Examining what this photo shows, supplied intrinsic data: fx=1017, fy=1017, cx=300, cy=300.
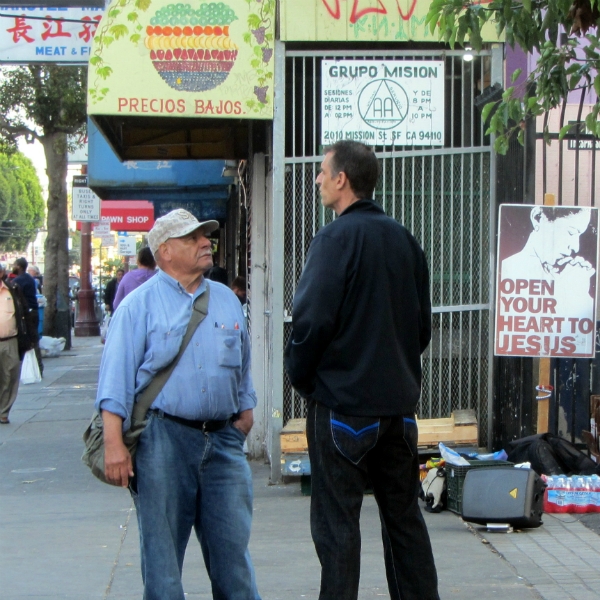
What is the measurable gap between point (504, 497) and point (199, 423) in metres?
3.00

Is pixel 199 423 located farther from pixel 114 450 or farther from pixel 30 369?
pixel 30 369

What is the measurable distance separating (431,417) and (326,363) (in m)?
4.17

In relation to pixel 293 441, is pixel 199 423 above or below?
above

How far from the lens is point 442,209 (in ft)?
26.0

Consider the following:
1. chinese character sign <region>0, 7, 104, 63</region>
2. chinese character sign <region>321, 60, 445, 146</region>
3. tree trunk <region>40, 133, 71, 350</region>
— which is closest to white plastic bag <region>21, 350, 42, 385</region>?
chinese character sign <region>0, 7, 104, 63</region>

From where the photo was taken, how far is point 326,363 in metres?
3.91

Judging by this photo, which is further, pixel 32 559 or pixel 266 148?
pixel 266 148

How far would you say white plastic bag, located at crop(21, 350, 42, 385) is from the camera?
51.9ft

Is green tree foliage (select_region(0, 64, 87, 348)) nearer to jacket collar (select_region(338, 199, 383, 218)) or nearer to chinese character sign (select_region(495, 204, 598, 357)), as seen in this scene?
chinese character sign (select_region(495, 204, 598, 357))

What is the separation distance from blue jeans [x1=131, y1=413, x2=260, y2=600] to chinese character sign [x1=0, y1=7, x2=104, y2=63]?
7.49m

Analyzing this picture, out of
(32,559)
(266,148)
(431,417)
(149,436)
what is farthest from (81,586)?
(266,148)

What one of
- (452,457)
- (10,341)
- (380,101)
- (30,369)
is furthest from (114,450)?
(30,369)

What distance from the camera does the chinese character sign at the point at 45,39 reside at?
10609 millimetres

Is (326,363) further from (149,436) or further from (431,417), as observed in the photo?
(431,417)
